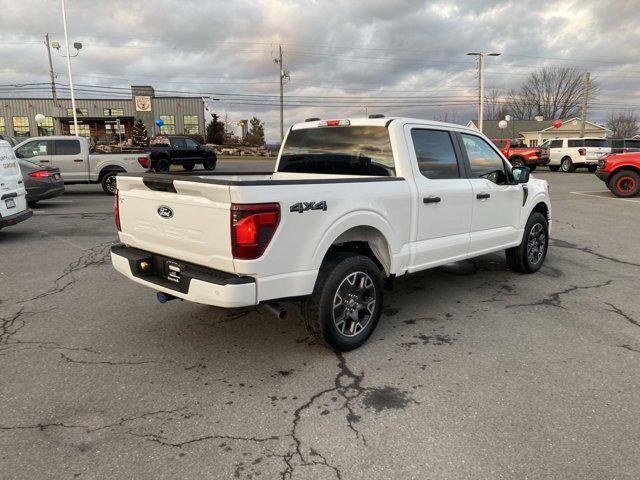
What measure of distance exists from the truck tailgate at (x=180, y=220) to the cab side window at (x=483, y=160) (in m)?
3.00

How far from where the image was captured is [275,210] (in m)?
3.11

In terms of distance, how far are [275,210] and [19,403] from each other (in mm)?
2080

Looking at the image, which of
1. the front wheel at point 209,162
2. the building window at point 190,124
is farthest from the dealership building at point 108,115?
the front wheel at point 209,162

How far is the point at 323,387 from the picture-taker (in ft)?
10.8

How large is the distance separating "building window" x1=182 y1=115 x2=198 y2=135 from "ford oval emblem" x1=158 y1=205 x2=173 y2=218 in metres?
56.5

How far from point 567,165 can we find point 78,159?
24.9 m

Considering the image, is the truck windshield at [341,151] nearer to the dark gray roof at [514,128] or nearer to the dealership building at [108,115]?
the dealership building at [108,115]

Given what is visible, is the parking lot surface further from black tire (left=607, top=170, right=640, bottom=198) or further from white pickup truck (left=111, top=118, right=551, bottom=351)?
black tire (left=607, top=170, right=640, bottom=198)

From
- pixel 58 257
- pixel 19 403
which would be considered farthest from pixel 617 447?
pixel 58 257

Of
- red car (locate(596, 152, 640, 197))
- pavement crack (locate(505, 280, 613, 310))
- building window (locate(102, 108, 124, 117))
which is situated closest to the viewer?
pavement crack (locate(505, 280, 613, 310))

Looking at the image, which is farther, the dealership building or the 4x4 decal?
the dealership building

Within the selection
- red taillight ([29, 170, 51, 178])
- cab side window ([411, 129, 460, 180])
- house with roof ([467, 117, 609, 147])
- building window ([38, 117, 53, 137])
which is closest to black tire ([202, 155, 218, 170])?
red taillight ([29, 170, 51, 178])

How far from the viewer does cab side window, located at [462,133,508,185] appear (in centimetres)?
504

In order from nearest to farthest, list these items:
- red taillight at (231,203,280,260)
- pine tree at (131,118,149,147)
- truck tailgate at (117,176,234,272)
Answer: red taillight at (231,203,280,260) → truck tailgate at (117,176,234,272) → pine tree at (131,118,149,147)
